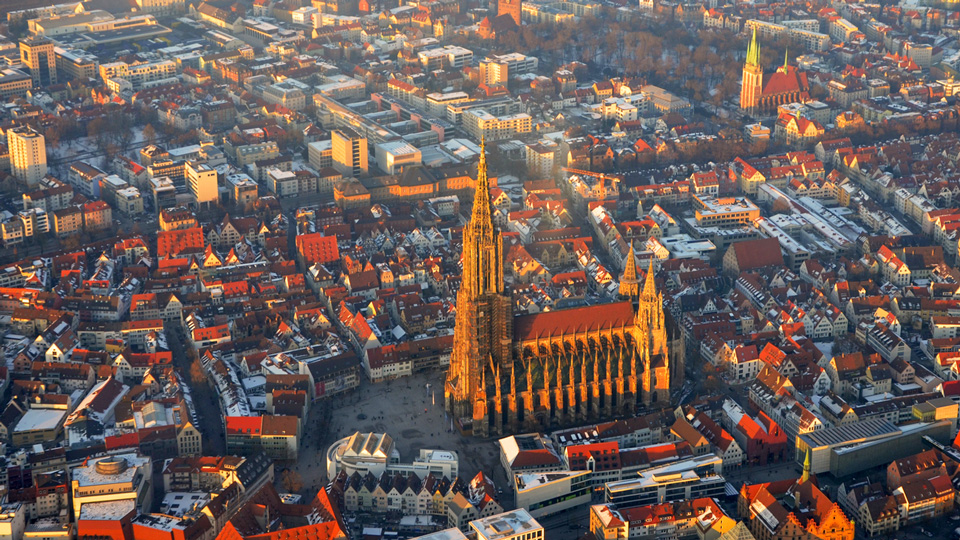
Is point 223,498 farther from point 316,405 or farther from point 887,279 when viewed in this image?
point 887,279

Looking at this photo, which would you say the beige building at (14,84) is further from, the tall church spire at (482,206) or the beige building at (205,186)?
the tall church spire at (482,206)

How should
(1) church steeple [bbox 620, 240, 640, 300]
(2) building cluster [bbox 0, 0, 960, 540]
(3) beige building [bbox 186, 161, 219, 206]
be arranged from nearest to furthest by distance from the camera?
(2) building cluster [bbox 0, 0, 960, 540]
(1) church steeple [bbox 620, 240, 640, 300]
(3) beige building [bbox 186, 161, 219, 206]

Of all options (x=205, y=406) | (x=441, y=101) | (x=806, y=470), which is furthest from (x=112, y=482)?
(x=441, y=101)

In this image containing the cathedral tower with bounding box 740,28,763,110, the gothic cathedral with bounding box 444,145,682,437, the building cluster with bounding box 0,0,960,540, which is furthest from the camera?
the cathedral tower with bounding box 740,28,763,110

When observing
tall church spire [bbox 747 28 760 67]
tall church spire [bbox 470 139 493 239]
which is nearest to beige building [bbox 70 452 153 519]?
tall church spire [bbox 470 139 493 239]

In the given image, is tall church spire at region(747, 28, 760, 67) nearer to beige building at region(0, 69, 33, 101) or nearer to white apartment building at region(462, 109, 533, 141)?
white apartment building at region(462, 109, 533, 141)

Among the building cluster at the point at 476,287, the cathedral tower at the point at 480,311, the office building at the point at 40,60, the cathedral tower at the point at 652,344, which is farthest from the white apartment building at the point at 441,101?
the cathedral tower at the point at 480,311

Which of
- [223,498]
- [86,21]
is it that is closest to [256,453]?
[223,498]
